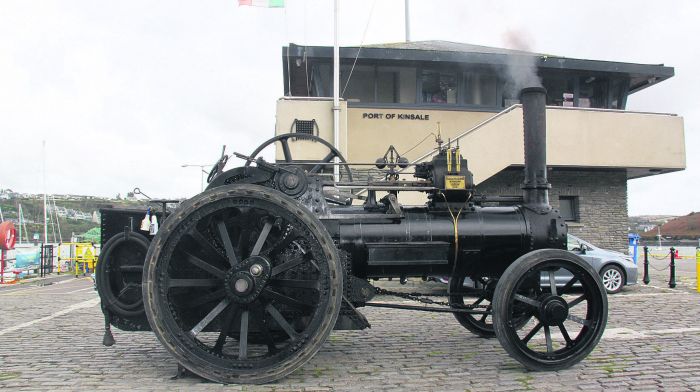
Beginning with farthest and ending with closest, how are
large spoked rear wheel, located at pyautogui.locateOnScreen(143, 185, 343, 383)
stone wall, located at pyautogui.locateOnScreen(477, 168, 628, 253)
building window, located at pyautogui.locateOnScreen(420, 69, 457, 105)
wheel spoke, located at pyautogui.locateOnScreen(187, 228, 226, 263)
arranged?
building window, located at pyautogui.locateOnScreen(420, 69, 457, 105) < stone wall, located at pyautogui.locateOnScreen(477, 168, 628, 253) < wheel spoke, located at pyautogui.locateOnScreen(187, 228, 226, 263) < large spoked rear wheel, located at pyautogui.locateOnScreen(143, 185, 343, 383)

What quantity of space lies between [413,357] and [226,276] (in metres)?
2.23

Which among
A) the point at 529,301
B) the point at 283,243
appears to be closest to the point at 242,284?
the point at 283,243

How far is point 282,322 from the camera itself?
4.59 metres

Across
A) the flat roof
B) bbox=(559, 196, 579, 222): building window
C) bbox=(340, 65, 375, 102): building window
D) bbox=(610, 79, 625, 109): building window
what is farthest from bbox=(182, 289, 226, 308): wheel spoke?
bbox=(610, 79, 625, 109): building window

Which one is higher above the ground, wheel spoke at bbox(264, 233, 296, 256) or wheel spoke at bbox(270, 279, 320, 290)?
wheel spoke at bbox(264, 233, 296, 256)

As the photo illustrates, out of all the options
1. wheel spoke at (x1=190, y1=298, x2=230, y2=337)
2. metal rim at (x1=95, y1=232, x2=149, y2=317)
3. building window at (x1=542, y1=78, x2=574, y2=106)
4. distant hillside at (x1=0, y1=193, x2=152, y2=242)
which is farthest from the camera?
distant hillside at (x1=0, y1=193, x2=152, y2=242)

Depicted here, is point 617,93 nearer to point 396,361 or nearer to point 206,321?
point 396,361

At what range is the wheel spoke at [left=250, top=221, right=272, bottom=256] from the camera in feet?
15.3

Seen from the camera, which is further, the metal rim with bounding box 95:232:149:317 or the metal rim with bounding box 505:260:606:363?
the metal rim with bounding box 95:232:149:317

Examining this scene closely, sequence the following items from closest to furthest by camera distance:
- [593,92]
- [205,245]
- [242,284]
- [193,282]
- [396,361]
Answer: [242,284]
[193,282]
[205,245]
[396,361]
[593,92]

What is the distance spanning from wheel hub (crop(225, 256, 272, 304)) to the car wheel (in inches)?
389

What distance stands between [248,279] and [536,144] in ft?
10.8

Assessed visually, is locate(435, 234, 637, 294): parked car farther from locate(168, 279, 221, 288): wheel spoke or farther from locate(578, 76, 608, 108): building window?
locate(578, 76, 608, 108): building window

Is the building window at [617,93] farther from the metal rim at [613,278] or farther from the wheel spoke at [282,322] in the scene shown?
the wheel spoke at [282,322]
